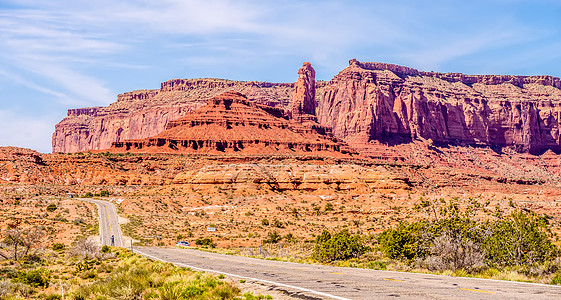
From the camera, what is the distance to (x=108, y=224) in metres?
56.6

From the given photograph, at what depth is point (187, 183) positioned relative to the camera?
93188mm

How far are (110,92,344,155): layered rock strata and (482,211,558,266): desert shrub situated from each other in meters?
109

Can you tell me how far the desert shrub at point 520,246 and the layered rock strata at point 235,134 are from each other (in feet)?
356

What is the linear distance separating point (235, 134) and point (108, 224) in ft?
277

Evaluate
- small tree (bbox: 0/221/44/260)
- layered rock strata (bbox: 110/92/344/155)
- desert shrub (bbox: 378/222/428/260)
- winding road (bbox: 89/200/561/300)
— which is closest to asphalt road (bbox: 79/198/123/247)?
small tree (bbox: 0/221/44/260)

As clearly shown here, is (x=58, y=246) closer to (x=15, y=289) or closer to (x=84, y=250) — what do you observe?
(x=84, y=250)

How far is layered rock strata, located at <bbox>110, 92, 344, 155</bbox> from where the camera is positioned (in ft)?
428

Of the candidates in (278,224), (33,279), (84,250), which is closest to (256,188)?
(278,224)

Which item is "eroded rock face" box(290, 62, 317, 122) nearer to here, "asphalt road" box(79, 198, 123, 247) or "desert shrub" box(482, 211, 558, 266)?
"asphalt road" box(79, 198, 123, 247)

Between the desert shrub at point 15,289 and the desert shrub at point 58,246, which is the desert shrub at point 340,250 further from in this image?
the desert shrub at point 58,246

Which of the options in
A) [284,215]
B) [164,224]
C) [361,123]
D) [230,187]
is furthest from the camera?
[361,123]

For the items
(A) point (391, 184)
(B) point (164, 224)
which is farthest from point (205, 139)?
(B) point (164, 224)

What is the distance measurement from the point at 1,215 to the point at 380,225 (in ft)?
147

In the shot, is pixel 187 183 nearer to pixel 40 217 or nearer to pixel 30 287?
pixel 40 217
